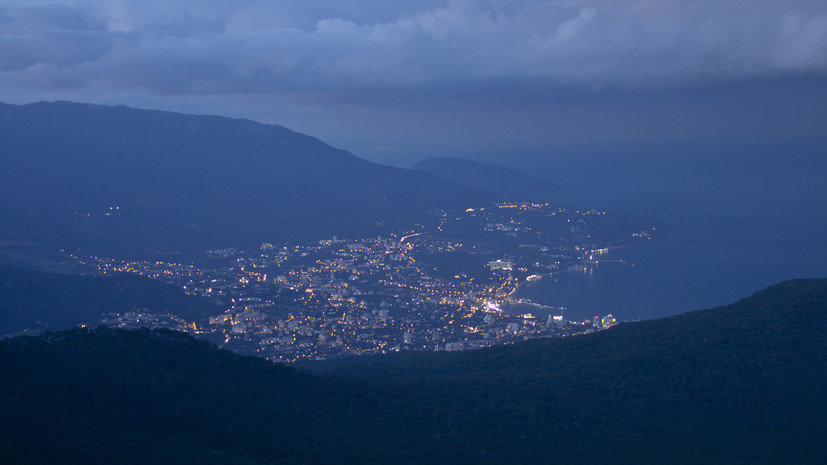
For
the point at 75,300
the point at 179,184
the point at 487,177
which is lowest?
the point at 75,300

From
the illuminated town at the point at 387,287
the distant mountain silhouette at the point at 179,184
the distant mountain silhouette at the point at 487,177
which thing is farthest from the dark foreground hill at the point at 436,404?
the distant mountain silhouette at the point at 487,177

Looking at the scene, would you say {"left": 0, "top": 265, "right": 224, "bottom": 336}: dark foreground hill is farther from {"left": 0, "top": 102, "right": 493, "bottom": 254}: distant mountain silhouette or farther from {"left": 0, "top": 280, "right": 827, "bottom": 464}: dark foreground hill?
{"left": 0, "top": 280, "right": 827, "bottom": 464}: dark foreground hill

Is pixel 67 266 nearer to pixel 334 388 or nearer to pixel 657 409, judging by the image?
pixel 334 388

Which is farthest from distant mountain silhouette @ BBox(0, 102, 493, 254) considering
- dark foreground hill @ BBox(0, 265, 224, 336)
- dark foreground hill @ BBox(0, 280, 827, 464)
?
dark foreground hill @ BBox(0, 280, 827, 464)

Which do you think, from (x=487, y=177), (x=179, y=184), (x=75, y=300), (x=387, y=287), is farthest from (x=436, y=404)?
(x=487, y=177)

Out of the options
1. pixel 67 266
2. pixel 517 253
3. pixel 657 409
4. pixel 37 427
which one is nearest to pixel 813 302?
pixel 657 409

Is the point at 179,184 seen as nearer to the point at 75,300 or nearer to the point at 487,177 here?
the point at 75,300
